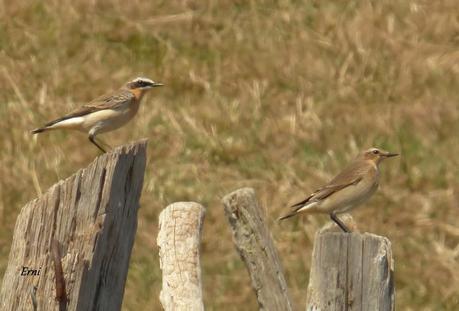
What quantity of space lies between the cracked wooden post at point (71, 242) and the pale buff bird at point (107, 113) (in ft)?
19.7

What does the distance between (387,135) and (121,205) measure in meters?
8.61

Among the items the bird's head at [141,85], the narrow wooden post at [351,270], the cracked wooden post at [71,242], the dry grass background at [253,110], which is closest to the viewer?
the cracked wooden post at [71,242]

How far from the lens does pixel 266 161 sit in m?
13.7

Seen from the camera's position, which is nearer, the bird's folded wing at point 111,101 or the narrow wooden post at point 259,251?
the narrow wooden post at point 259,251

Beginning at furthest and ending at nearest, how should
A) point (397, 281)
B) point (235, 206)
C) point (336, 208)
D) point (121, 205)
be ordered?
point (397, 281)
point (336, 208)
point (235, 206)
point (121, 205)

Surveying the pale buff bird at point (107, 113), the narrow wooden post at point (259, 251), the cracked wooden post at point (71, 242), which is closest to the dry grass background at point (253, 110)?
the pale buff bird at point (107, 113)

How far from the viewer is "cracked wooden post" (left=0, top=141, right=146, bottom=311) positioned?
17.7 ft

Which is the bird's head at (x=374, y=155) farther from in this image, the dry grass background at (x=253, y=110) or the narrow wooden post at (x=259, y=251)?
the narrow wooden post at (x=259, y=251)

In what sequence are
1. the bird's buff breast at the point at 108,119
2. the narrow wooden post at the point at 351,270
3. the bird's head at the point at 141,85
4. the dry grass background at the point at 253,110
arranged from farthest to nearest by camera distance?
1. the dry grass background at the point at 253,110
2. the bird's head at the point at 141,85
3. the bird's buff breast at the point at 108,119
4. the narrow wooden post at the point at 351,270

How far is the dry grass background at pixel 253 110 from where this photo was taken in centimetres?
1245

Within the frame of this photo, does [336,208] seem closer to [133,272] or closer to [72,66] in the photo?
[133,272]

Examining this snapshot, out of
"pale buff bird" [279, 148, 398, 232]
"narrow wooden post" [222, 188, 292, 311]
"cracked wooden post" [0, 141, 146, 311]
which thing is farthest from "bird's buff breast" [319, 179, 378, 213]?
"cracked wooden post" [0, 141, 146, 311]

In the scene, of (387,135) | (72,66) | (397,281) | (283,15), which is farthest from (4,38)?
(397,281)

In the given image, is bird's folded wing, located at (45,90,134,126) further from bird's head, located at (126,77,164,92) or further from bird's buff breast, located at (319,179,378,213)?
bird's buff breast, located at (319,179,378,213)
